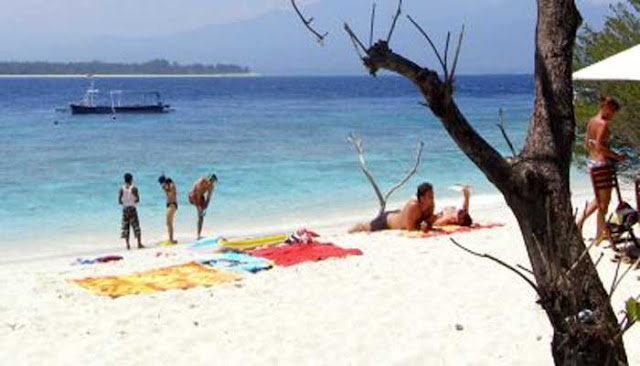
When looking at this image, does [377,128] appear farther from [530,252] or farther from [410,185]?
[530,252]

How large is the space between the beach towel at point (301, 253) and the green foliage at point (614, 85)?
3.83m

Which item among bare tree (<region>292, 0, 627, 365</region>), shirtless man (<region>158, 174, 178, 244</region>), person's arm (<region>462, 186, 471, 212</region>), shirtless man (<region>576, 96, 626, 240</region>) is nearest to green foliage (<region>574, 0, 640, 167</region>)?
person's arm (<region>462, 186, 471, 212</region>)

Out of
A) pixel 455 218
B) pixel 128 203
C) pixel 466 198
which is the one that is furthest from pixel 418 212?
pixel 128 203

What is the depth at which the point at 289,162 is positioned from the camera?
27250 millimetres

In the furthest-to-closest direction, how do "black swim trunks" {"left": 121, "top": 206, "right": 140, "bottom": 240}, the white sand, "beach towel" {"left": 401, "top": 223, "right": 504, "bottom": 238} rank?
"black swim trunks" {"left": 121, "top": 206, "right": 140, "bottom": 240} → "beach towel" {"left": 401, "top": 223, "right": 504, "bottom": 238} → the white sand

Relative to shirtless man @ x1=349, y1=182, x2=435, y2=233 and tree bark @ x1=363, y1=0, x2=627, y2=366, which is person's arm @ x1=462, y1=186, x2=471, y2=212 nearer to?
shirtless man @ x1=349, y1=182, x2=435, y2=233

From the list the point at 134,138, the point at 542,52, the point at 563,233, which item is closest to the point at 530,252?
the point at 563,233

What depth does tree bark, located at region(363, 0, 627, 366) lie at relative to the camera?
277 centimetres

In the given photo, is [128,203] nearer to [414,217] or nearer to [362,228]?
[362,228]

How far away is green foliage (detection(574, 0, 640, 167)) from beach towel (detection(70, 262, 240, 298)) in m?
5.33

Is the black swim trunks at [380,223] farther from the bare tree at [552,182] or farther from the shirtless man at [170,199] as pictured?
the bare tree at [552,182]

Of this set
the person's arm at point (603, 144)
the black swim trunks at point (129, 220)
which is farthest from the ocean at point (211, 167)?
the person's arm at point (603, 144)

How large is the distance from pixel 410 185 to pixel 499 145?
34.9ft

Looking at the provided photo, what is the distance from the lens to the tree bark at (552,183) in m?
2.77
